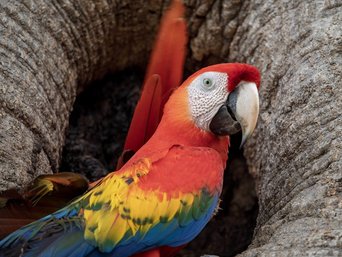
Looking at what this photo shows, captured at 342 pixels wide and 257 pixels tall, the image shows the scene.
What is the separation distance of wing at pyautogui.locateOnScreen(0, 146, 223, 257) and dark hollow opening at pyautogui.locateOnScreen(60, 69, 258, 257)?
32.9 inches

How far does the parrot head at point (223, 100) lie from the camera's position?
6.63 feet

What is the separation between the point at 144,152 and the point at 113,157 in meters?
0.78

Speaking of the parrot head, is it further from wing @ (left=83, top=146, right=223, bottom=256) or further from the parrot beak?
wing @ (left=83, top=146, right=223, bottom=256)

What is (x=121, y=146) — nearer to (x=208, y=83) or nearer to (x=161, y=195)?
(x=208, y=83)

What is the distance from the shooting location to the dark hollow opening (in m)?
2.79

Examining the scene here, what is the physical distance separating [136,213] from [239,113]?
16.9 inches

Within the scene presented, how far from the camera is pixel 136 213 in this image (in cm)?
178

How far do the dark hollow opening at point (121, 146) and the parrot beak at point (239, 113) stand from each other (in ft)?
2.39

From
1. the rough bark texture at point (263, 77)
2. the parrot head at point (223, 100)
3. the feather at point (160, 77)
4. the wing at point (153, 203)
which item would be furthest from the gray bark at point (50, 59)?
the parrot head at point (223, 100)

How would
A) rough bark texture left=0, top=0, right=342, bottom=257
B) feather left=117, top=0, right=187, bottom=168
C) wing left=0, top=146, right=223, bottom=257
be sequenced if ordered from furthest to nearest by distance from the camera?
feather left=117, top=0, right=187, bottom=168 → rough bark texture left=0, top=0, right=342, bottom=257 → wing left=0, top=146, right=223, bottom=257

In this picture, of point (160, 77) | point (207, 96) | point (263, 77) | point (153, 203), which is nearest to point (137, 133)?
point (160, 77)

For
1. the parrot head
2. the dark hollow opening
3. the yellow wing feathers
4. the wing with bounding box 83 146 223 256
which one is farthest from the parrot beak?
the dark hollow opening

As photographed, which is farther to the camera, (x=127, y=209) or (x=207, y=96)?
(x=207, y=96)

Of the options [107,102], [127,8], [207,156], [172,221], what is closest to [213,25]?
[127,8]
